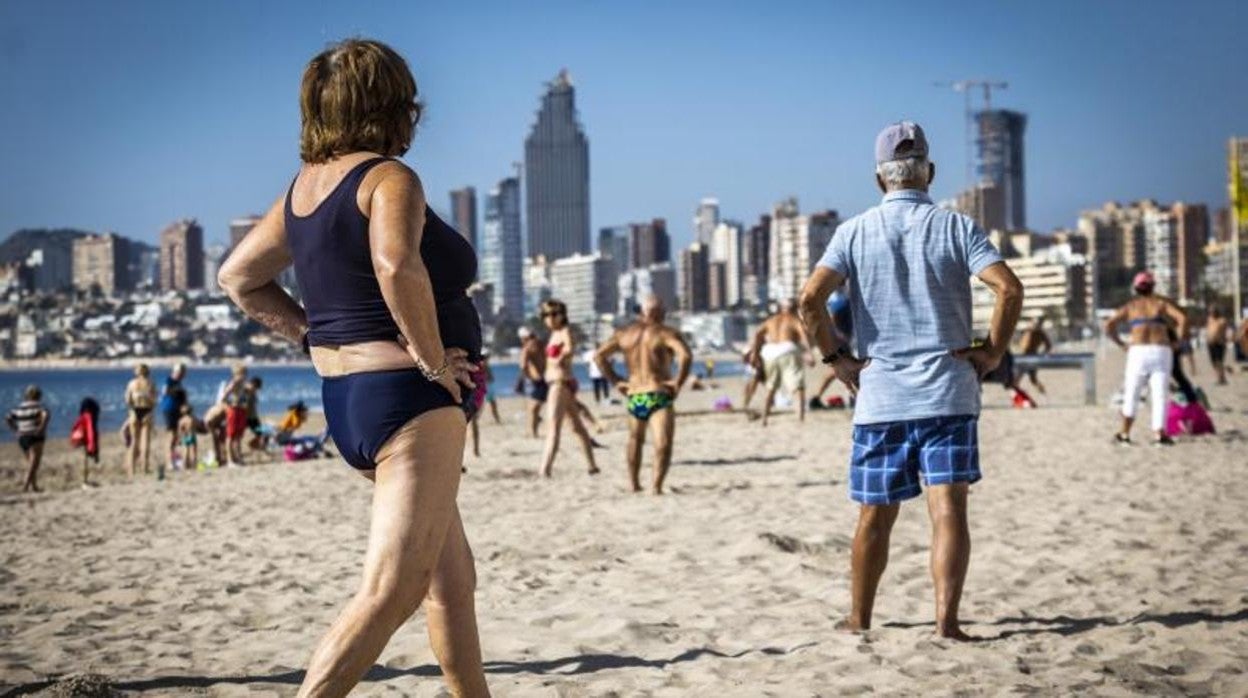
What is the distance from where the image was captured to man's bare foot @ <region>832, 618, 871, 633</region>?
4910 mm

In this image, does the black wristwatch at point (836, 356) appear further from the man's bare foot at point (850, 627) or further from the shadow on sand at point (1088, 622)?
the shadow on sand at point (1088, 622)

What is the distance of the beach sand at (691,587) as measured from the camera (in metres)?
4.46

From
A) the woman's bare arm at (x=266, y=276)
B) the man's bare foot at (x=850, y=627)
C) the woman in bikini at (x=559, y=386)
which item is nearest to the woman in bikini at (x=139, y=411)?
the woman in bikini at (x=559, y=386)

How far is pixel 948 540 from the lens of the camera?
448 cm

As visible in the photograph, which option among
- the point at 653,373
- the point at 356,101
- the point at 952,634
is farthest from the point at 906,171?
the point at 653,373

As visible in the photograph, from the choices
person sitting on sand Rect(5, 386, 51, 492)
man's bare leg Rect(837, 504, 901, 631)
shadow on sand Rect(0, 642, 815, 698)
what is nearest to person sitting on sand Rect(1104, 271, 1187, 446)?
man's bare leg Rect(837, 504, 901, 631)

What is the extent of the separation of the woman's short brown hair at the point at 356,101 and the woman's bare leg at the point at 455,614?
0.93 meters

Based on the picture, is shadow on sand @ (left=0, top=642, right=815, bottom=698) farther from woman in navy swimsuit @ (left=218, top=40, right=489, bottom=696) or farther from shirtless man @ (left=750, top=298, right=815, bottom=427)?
shirtless man @ (left=750, top=298, right=815, bottom=427)

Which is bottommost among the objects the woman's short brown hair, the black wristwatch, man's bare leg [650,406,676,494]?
man's bare leg [650,406,676,494]

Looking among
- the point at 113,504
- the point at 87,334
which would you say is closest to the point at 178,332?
the point at 87,334

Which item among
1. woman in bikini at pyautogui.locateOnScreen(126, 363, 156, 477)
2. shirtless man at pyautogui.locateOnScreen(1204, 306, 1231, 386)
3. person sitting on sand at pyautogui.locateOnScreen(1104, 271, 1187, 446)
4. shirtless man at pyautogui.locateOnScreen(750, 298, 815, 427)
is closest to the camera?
person sitting on sand at pyautogui.locateOnScreen(1104, 271, 1187, 446)

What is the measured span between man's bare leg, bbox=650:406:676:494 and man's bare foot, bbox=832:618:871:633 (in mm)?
4889

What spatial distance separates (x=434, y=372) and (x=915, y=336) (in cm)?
216

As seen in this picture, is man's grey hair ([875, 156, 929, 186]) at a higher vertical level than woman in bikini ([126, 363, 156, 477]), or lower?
higher
